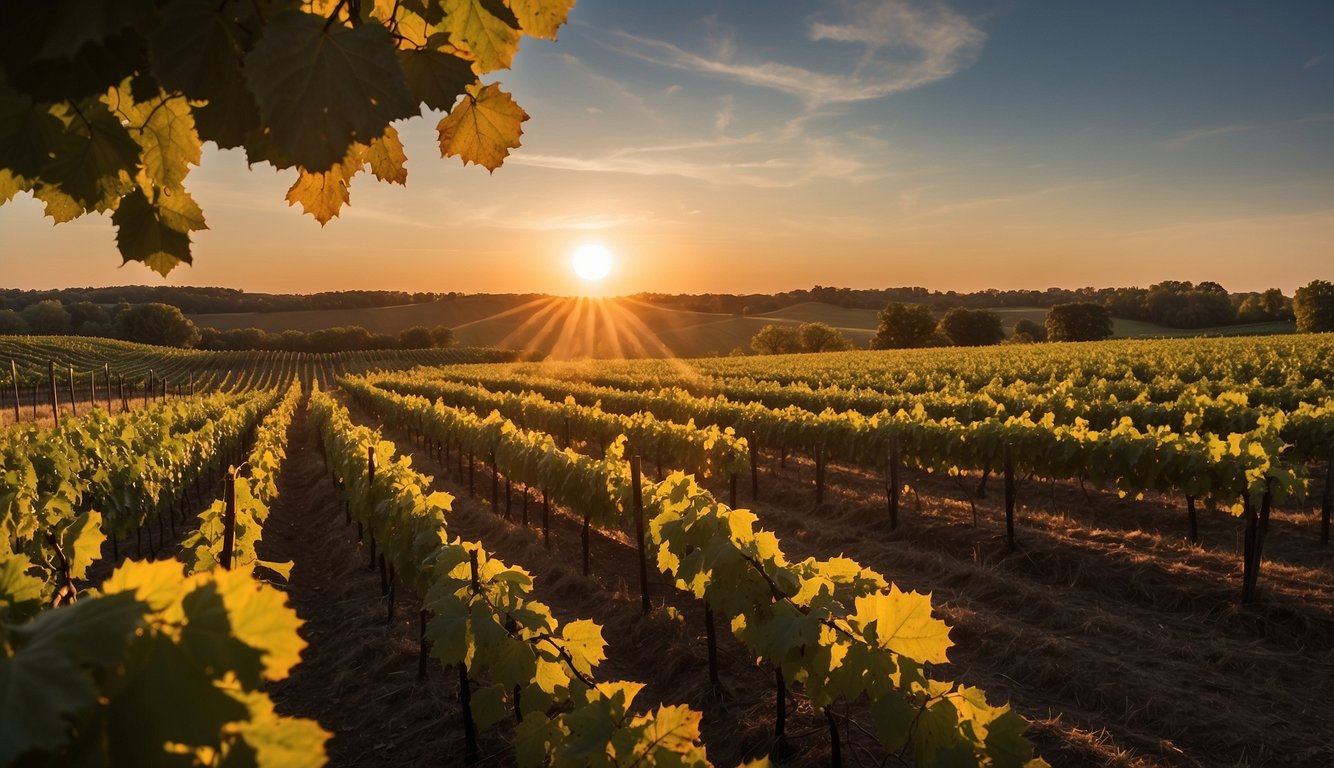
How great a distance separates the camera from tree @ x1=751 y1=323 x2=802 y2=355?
87231 mm

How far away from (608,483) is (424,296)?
5720 inches

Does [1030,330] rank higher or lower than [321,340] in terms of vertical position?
higher

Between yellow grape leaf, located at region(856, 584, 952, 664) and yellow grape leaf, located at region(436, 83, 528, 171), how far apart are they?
245 cm

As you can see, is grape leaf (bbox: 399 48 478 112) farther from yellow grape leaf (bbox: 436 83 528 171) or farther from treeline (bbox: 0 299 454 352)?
treeline (bbox: 0 299 454 352)

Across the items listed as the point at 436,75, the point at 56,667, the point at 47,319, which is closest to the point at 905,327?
the point at 436,75

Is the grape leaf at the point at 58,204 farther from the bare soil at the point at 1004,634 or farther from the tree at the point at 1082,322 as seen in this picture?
the tree at the point at 1082,322

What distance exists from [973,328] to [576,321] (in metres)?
59.2

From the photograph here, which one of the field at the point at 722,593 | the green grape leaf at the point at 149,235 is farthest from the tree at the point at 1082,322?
the green grape leaf at the point at 149,235

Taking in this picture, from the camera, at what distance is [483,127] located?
1820mm

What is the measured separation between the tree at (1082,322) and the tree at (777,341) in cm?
2925

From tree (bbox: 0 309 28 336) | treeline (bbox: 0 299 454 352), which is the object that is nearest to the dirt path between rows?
treeline (bbox: 0 299 454 352)

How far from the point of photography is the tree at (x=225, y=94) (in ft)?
3.55

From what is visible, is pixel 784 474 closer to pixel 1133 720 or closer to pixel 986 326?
pixel 1133 720

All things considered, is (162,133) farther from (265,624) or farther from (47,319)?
(47,319)
